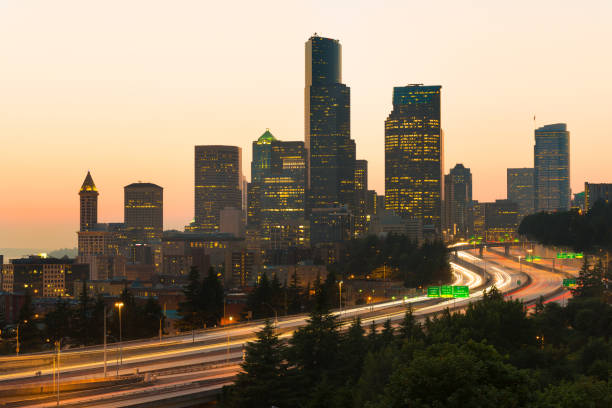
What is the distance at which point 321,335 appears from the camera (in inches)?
2992

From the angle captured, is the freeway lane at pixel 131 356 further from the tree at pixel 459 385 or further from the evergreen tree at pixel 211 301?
the tree at pixel 459 385

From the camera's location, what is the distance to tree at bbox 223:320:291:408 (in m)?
63.6

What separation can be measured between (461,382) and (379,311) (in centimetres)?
8534

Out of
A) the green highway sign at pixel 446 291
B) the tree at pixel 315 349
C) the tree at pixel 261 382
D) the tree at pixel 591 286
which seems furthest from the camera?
the tree at pixel 591 286

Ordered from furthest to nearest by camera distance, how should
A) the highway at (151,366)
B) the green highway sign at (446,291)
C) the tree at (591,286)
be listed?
1. the tree at (591,286)
2. the green highway sign at (446,291)
3. the highway at (151,366)

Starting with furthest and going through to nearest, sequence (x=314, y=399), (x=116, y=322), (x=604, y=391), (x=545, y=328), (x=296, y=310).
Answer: (x=296, y=310), (x=116, y=322), (x=545, y=328), (x=314, y=399), (x=604, y=391)

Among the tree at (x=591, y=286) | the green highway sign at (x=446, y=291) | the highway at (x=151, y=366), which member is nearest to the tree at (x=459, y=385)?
the highway at (x=151, y=366)

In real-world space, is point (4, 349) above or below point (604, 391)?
below

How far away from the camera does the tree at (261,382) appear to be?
209 ft

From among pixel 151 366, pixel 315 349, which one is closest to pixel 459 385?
pixel 315 349

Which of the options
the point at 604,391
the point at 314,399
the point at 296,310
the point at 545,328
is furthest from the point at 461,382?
the point at 296,310

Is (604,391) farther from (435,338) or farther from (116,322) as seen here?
(116,322)

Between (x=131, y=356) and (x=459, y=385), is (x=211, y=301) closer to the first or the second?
(x=131, y=356)

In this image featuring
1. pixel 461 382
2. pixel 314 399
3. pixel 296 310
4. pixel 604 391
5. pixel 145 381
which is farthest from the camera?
pixel 296 310
